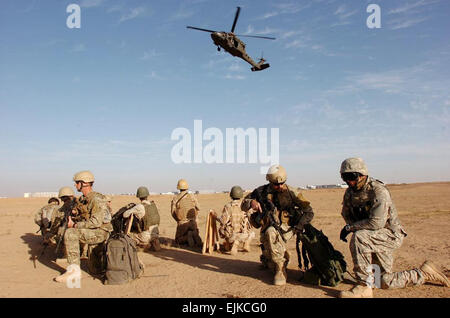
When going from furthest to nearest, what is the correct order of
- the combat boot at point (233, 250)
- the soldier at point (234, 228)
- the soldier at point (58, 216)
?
1. the soldier at point (234, 228)
2. the combat boot at point (233, 250)
3. the soldier at point (58, 216)

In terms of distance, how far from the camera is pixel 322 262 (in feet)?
19.0

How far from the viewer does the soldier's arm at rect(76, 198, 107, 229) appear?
6.72m

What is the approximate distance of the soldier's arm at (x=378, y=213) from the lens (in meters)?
5.30

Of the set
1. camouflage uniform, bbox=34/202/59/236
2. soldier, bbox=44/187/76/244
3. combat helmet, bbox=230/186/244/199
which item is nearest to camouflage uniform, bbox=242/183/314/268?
combat helmet, bbox=230/186/244/199

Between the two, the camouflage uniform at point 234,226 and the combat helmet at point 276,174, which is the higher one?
the combat helmet at point 276,174

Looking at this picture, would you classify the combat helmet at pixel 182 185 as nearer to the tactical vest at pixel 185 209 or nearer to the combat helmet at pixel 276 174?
the tactical vest at pixel 185 209

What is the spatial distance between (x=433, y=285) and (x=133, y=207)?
5.55m

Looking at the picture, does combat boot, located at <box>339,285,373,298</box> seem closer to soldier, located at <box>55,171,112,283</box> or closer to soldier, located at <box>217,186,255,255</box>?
soldier, located at <box>217,186,255,255</box>

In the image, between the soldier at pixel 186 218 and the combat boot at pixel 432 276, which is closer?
the combat boot at pixel 432 276

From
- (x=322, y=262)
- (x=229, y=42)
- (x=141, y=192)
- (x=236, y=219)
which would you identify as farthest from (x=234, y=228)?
(x=229, y=42)

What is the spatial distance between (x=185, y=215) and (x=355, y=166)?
586 cm

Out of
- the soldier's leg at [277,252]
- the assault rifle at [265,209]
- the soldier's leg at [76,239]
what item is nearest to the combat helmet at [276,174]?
the assault rifle at [265,209]

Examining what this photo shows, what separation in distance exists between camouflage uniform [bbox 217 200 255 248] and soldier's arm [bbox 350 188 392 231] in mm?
4144

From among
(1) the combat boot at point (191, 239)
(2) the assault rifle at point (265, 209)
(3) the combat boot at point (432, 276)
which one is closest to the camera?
(3) the combat boot at point (432, 276)
